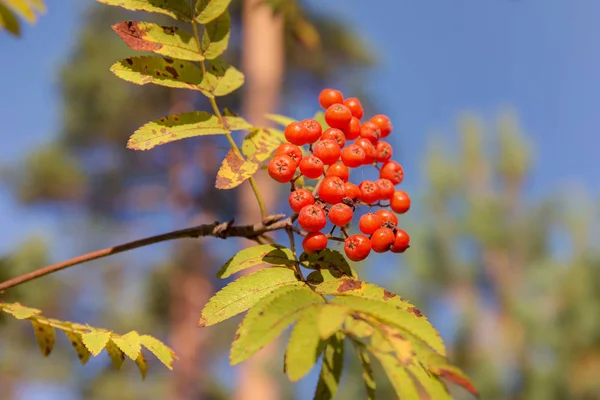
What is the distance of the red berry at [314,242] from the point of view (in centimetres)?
101

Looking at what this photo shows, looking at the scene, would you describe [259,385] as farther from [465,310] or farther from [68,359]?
[68,359]

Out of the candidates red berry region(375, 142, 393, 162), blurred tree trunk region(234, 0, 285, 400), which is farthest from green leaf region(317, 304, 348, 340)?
blurred tree trunk region(234, 0, 285, 400)

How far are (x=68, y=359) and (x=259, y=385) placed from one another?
314 inches

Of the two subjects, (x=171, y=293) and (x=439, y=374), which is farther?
(x=171, y=293)

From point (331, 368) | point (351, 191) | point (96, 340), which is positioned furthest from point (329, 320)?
point (96, 340)

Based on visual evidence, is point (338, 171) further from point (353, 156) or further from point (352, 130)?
point (352, 130)

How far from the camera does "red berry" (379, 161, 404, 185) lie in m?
1.28

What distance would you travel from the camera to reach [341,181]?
3.51ft

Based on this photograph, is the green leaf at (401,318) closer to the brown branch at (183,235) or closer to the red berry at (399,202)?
the brown branch at (183,235)

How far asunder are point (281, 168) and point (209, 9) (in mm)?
406

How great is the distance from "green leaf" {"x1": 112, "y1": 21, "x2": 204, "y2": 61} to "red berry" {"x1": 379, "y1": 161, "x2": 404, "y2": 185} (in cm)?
50

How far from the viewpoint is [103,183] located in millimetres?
15742

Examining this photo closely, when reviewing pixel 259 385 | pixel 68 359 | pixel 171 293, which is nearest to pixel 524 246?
pixel 259 385

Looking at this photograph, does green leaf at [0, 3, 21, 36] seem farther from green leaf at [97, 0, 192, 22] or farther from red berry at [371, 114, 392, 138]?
red berry at [371, 114, 392, 138]
